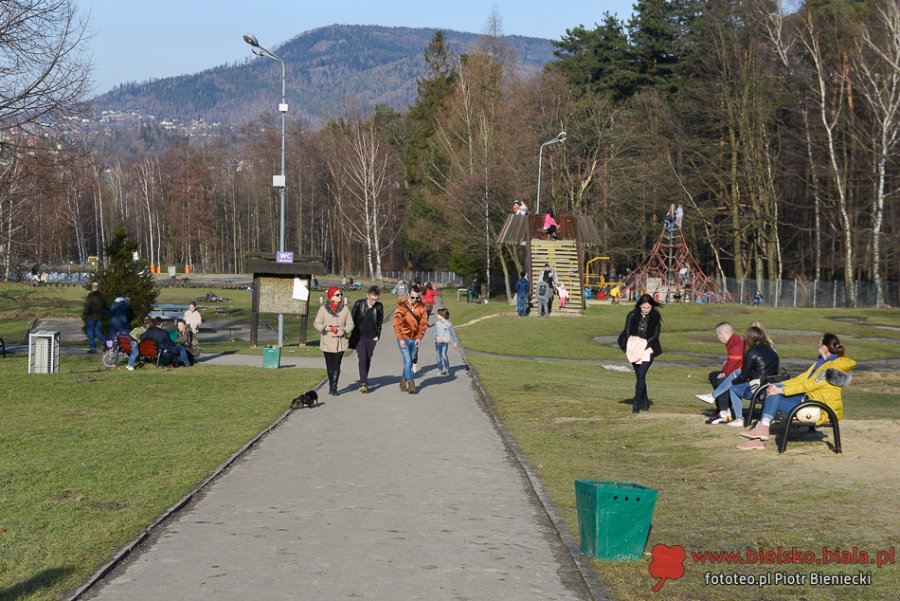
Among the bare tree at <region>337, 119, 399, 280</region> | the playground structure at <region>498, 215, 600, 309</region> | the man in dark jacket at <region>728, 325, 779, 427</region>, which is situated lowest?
the man in dark jacket at <region>728, 325, 779, 427</region>

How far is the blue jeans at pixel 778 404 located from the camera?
1234 centimetres

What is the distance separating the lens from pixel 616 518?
7.75 m

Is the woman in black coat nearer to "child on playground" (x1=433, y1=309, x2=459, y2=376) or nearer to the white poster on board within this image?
"child on playground" (x1=433, y1=309, x2=459, y2=376)

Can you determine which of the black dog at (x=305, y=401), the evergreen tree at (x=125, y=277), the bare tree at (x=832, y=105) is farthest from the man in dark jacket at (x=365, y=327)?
the bare tree at (x=832, y=105)

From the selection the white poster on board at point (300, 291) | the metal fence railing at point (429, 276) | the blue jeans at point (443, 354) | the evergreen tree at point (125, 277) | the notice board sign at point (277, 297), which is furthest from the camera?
the metal fence railing at point (429, 276)

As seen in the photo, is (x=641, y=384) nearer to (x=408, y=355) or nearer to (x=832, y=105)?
(x=408, y=355)

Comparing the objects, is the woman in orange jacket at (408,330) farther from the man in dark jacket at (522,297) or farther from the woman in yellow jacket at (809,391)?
the man in dark jacket at (522,297)

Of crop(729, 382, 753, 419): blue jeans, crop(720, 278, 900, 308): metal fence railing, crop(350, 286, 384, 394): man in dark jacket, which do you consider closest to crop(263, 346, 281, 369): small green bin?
crop(350, 286, 384, 394): man in dark jacket

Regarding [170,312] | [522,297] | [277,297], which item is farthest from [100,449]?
[170,312]

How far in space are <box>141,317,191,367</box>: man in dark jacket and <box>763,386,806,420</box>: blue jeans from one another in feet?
49.5

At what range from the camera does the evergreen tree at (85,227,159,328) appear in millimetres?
34094

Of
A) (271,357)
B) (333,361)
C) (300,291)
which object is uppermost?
(300,291)

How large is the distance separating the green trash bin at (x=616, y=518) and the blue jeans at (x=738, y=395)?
686 centimetres

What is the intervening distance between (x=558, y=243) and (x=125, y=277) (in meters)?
23.8
